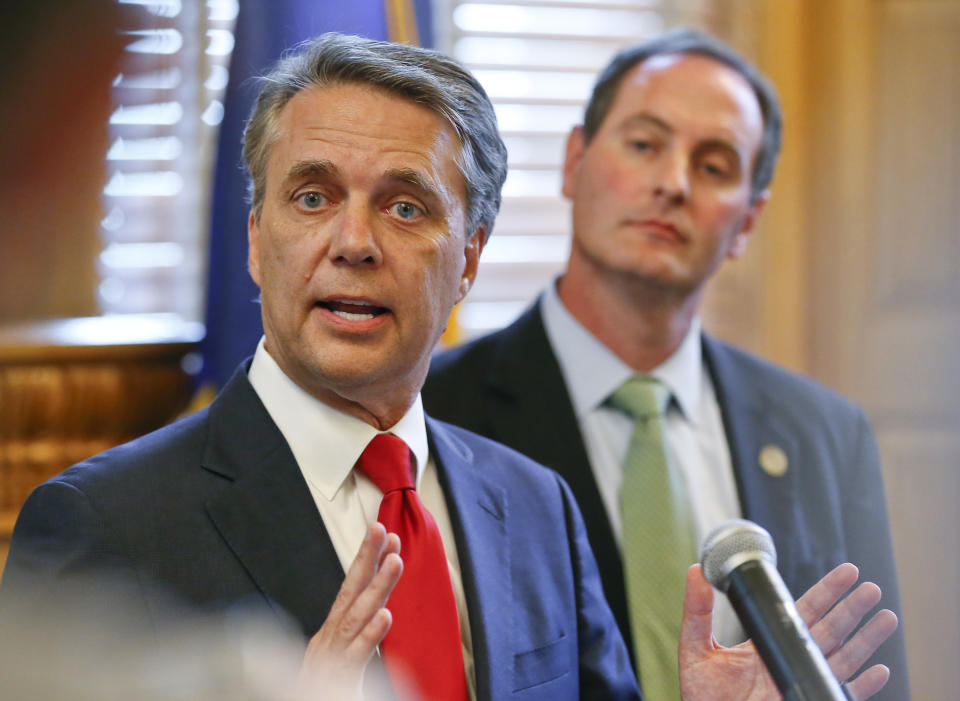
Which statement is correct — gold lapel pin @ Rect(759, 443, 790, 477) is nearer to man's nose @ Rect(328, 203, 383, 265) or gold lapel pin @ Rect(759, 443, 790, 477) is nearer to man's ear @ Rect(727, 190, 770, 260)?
man's ear @ Rect(727, 190, 770, 260)

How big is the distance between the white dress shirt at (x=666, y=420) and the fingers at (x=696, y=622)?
1.34ft

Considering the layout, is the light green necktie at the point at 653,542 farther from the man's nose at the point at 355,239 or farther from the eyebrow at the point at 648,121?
the man's nose at the point at 355,239

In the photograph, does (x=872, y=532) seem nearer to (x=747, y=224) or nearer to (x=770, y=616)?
(x=747, y=224)

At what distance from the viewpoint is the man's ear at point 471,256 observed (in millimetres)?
1410

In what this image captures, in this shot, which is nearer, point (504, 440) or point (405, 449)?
point (405, 449)

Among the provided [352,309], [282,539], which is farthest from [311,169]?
[282,539]

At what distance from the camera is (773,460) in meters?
1.86

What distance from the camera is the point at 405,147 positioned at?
124cm

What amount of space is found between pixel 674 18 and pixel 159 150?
1493 mm

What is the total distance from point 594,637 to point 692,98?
3.28 ft

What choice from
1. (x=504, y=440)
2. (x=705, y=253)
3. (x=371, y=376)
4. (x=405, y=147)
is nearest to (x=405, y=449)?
(x=371, y=376)

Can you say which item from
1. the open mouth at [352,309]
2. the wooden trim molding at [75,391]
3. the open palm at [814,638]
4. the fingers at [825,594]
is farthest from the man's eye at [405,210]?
the wooden trim molding at [75,391]

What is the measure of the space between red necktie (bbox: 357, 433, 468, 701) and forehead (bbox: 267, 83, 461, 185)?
32cm

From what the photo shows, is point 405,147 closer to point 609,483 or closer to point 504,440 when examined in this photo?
point 504,440
